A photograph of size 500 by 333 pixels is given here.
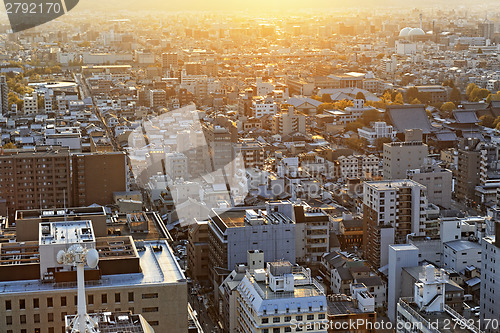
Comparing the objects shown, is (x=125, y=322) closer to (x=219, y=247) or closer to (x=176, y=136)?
(x=219, y=247)

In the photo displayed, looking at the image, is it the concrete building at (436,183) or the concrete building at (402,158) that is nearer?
Answer: the concrete building at (436,183)

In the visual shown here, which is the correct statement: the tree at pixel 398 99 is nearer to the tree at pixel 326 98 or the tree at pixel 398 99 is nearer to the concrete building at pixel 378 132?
the tree at pixel 326 98

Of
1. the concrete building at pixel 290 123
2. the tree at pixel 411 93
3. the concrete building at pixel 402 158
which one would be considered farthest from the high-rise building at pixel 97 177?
the tree at pixel 411 93

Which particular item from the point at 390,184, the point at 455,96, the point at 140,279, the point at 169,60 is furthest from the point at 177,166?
the point at 169,60

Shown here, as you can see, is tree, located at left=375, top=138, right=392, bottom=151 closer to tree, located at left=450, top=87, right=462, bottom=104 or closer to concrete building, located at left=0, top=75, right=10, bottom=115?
tree, located at left=450, top=87, right=462, bottom=104

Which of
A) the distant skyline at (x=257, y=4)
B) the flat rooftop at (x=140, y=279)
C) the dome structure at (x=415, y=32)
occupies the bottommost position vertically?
the flat rooftop at (x=140, y=279)

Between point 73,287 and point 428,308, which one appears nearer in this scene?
point 73,287

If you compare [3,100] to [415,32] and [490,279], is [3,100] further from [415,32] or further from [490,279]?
[415,32]

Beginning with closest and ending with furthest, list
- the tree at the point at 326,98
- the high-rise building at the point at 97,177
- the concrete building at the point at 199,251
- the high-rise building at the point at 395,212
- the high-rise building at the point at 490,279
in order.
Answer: the high-rise building at the point at 490,279, the concrete building at the point at 199,251, the high-rise building at the point at 395,212, the high-rise building at the point at 97,177, the tree at the point at 326,98
